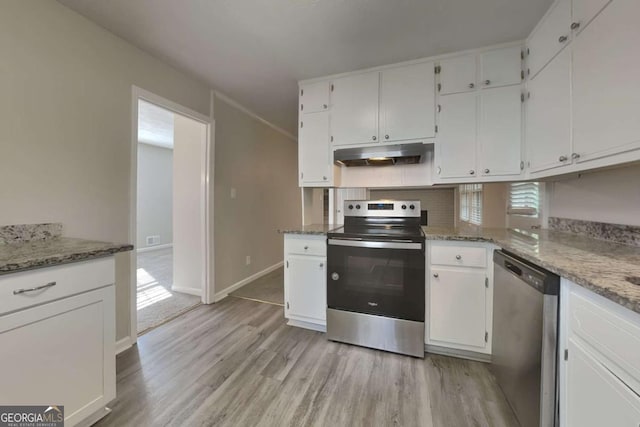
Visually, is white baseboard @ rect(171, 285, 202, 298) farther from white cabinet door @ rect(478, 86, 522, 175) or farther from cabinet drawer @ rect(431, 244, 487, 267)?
white cabinet door @ rect(478, 86, 522, 175)

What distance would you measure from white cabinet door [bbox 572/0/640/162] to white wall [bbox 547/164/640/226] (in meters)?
0.35

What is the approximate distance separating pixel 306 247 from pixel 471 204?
1.89m

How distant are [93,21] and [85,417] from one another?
7.99 feet

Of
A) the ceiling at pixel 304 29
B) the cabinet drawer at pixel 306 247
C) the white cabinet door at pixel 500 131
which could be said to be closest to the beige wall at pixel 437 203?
the white cabinet door at pixel 500 131

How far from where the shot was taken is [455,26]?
5.83 feet

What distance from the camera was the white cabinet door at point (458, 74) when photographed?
6.79ft

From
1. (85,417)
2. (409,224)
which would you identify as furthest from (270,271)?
(85,417)

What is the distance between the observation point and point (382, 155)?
2.36 meters

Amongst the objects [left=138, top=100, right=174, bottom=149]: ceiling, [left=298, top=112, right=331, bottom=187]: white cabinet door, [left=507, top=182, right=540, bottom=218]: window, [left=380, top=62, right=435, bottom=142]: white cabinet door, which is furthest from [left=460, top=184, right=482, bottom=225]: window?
[left=138, top=100, right=174, bottom=149]: ceiling

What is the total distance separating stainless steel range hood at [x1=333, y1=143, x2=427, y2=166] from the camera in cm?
227

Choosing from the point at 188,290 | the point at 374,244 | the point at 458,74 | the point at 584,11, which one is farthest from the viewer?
the point at 188,290

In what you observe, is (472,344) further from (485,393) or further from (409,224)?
(409,224)

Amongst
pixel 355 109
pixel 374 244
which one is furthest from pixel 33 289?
pixel 355 109

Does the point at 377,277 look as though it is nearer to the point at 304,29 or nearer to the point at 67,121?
the point at 304,29
